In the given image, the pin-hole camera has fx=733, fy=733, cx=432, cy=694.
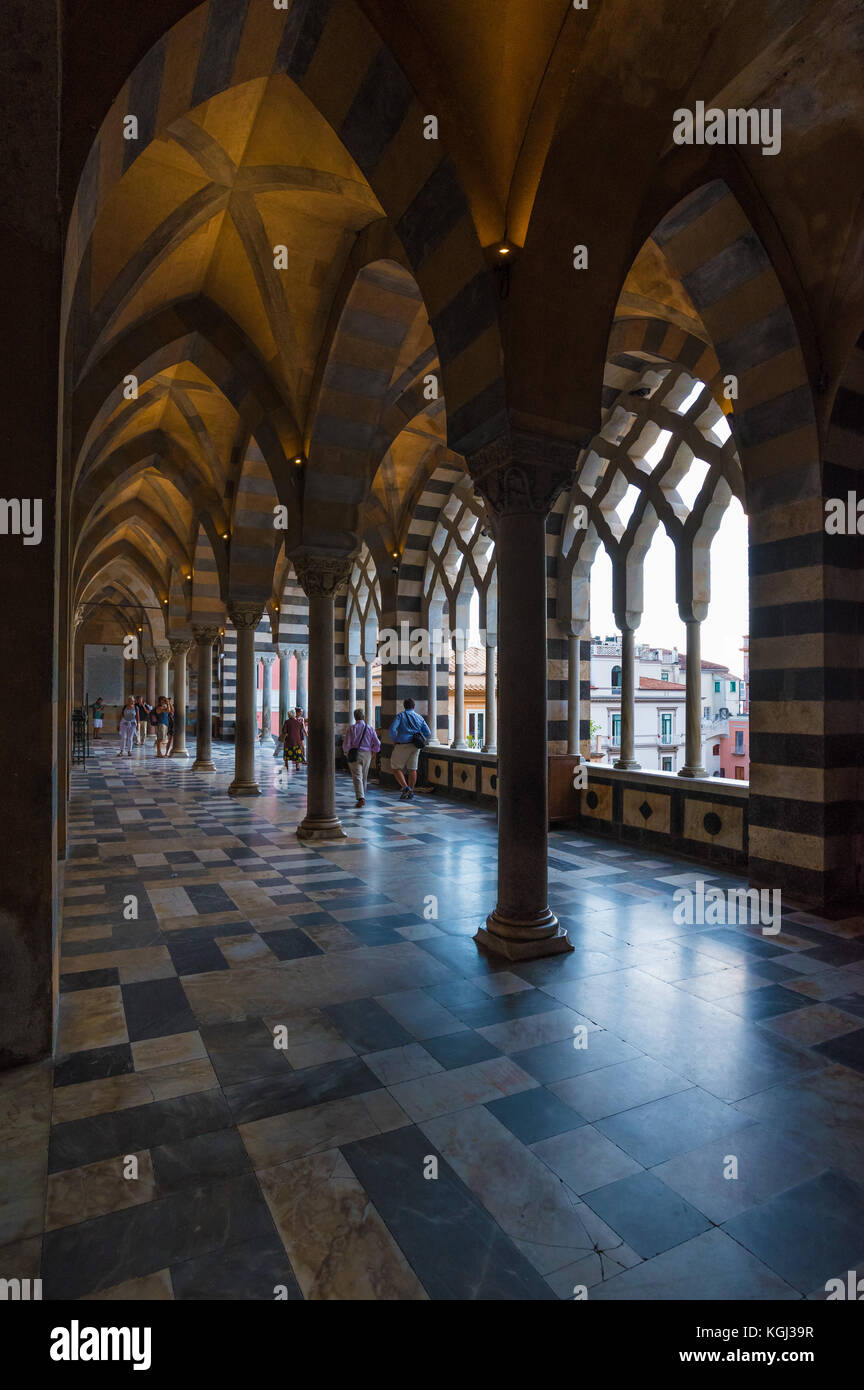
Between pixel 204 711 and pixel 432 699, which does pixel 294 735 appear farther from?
pixel 204 711

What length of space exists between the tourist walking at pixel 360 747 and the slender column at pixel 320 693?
2.08m

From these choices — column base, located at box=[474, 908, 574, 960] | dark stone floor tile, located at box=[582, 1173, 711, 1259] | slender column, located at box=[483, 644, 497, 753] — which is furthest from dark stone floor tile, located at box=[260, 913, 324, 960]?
slender column, located at box=[483, 644, 497, 753]

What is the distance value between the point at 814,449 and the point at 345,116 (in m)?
4.06

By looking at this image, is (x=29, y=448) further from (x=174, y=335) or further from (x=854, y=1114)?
(x=174, y=335)

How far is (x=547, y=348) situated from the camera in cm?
461

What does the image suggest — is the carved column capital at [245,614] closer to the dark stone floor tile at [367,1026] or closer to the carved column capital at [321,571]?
the carved column capital at [321,571]

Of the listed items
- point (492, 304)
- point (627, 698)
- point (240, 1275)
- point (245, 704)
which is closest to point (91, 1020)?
point (240, 1275)

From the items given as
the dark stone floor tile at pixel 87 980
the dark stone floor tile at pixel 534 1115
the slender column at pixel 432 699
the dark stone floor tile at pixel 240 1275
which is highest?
the slender column at pixel 432 699

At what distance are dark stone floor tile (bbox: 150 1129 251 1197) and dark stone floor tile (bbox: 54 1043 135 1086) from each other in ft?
2.18

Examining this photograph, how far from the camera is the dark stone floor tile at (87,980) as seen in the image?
3908 mm

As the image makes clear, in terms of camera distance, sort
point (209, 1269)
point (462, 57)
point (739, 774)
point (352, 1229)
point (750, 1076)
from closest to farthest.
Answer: point (209, 1269) → point (352, 1229) → point (750, 1076) → point (462, 57) → point (739, 774)

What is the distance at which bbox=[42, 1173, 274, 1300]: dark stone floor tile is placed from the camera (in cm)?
191

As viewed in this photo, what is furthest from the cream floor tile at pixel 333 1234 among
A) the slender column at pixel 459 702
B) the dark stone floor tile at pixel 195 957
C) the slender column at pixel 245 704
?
the slender column at pixel 245 704

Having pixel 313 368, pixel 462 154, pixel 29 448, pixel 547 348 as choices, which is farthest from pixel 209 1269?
pixel 313 368
